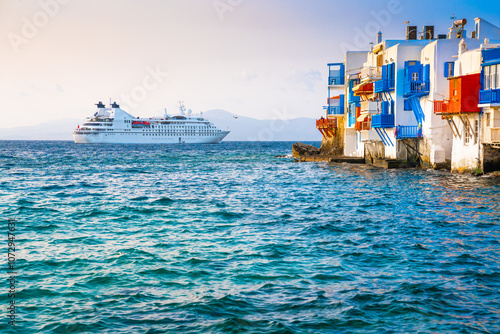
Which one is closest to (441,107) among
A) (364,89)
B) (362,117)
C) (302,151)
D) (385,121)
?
(385,121)

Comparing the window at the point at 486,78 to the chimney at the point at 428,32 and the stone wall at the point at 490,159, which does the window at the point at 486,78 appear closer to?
the stone wall at the point at 490,159

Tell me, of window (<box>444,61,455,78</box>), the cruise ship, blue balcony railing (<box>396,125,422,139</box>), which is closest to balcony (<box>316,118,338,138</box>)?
blue balcony railing (<box>396,125,422,139</box>)

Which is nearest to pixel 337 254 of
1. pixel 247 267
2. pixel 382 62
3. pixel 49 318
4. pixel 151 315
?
pixel 247 267

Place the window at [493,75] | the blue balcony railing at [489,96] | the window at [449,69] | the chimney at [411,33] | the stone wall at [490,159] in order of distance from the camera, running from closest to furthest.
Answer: the blue balcony railing at [489,96], the window at [493,75], the stone wall at [490,159], the window at [449,69], the chimney at [411,33]

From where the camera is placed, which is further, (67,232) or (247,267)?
(67,232)

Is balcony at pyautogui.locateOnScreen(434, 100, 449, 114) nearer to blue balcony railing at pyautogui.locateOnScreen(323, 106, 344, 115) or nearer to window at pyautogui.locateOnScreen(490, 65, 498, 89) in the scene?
window at pyautogui.locateOnScreen(490, 65, 498, 89)

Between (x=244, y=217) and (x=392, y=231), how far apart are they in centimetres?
558

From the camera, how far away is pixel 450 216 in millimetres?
18609

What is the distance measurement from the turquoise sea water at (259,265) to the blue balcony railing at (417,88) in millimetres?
14297

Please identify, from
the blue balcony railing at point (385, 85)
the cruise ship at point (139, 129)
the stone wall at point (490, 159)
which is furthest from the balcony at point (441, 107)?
the cruise ship at point (139, 129)

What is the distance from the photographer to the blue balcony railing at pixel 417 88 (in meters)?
37.1

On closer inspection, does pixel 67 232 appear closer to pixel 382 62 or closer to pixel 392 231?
pixel 392 231

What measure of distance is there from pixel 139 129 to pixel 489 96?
134354mm

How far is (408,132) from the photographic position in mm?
39281
